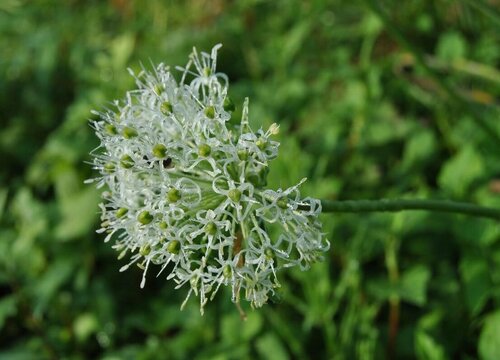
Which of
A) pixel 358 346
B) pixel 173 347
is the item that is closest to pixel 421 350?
pixel 358 346

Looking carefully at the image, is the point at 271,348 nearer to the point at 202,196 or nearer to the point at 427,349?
the point at 427,349

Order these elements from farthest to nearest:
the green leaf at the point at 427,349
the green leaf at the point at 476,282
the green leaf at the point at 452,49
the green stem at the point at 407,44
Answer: the green leaf at the point at 452,49 → the green leaf at the point at 476,282 → the green leaf at the point at 427,349 → the green stem at the point at 407,44

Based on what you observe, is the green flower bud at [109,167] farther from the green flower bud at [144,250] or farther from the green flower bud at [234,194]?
the green flower bud at [234,194]

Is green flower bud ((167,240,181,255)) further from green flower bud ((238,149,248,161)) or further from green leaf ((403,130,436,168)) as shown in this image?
green leaf ((403,130,436,168))

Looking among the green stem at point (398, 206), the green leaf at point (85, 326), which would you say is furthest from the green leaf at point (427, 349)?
the green leaf at point (85, 326)

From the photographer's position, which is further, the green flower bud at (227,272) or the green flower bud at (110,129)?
the green flower bud at (110,129)

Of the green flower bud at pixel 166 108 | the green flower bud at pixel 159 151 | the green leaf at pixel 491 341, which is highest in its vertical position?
the green flower bud at pixel 166 108
